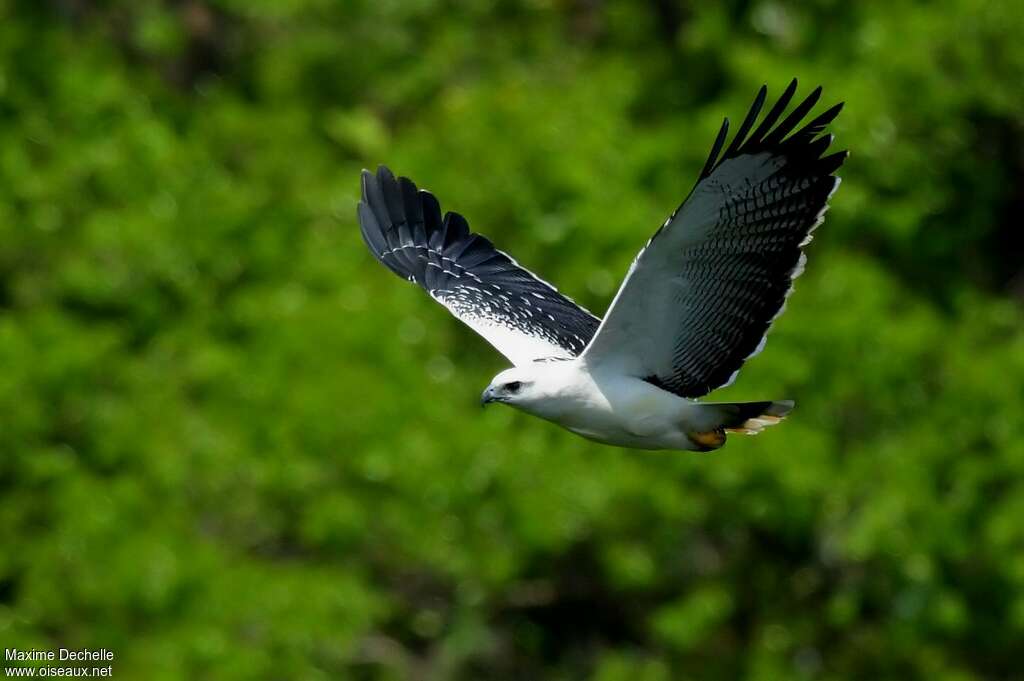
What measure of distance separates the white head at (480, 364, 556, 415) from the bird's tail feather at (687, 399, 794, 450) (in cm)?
66

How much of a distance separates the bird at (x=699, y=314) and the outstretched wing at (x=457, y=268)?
0.63 feet

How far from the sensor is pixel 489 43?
20.8 metres

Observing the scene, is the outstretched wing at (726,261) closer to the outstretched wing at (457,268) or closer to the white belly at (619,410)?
the white belly at (619,410)

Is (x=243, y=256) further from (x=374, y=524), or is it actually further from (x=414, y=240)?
(x=414, y=240)

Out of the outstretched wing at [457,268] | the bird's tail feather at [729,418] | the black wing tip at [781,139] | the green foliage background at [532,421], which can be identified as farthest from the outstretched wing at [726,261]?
the green foliage background at [532,421]

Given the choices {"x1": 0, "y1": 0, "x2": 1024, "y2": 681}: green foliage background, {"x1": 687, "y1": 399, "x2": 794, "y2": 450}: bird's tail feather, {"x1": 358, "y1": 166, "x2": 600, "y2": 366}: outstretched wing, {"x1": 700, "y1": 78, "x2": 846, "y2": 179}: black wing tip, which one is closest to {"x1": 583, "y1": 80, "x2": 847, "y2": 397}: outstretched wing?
{"x1": 700, "y1": 78, "x2": 846, "y2": 179}: black wing tip

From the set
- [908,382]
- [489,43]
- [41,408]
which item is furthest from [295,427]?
[489,43]

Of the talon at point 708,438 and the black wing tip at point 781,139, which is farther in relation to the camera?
the talon at point 708,438

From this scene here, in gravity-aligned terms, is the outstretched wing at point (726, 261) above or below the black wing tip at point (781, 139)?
below

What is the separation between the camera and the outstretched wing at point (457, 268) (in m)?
10.2

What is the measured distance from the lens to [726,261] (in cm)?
861

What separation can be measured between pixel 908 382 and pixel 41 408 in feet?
22.5

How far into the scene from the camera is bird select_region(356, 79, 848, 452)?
834 cm

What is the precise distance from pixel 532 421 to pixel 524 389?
6856mm
